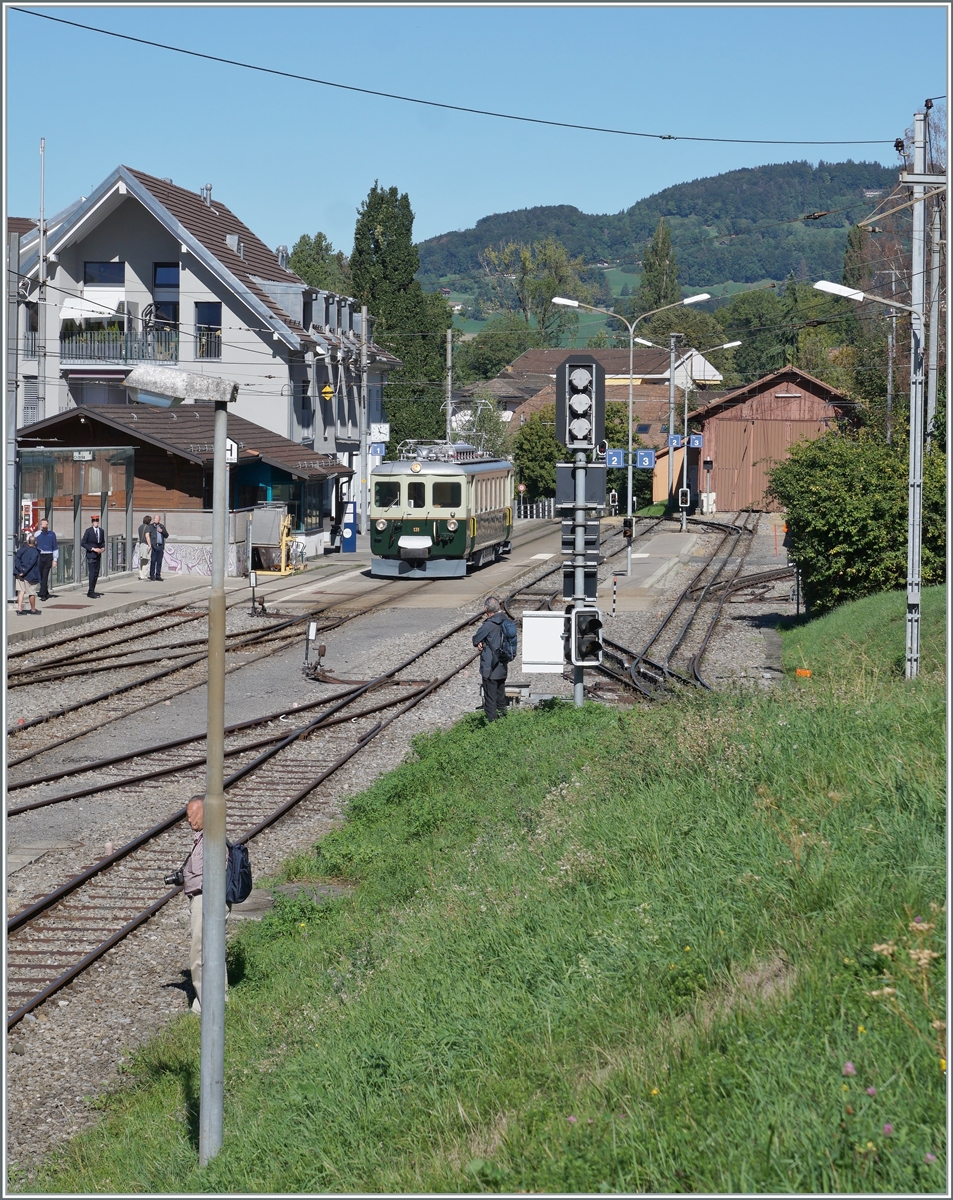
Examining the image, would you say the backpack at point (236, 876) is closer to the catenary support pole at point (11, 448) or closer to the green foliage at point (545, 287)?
the catenary support pole at point (11, 448)

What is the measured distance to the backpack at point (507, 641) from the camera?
17.7 meters

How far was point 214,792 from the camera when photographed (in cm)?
720

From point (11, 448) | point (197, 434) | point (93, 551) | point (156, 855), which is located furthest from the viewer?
point (197, 434)

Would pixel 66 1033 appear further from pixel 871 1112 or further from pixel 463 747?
pixel 463 747

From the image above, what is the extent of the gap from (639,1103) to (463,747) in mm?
10435

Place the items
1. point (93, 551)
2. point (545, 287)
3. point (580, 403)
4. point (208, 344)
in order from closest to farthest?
point (580, 403)
point (93, 551)
point (208, 344)
point (545, 287)

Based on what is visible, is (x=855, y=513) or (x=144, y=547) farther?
(x=144, y=547)

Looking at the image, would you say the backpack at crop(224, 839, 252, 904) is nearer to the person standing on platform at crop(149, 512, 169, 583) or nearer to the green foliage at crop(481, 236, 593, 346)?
the person standing on platform at crop(149, 512, 169, 583)

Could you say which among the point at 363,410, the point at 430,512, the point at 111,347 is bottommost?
the point at 430,512

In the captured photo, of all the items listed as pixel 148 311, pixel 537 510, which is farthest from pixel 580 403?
pixel 537 510

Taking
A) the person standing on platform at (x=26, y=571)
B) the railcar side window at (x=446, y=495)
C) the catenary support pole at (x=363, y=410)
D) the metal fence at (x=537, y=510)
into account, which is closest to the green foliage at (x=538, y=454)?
the metal fence at (x=537, y=510)

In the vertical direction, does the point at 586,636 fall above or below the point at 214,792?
above

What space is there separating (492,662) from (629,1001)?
440 inches

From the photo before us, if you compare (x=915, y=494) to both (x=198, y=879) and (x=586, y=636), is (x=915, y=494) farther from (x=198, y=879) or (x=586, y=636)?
(x=198, y=879)
